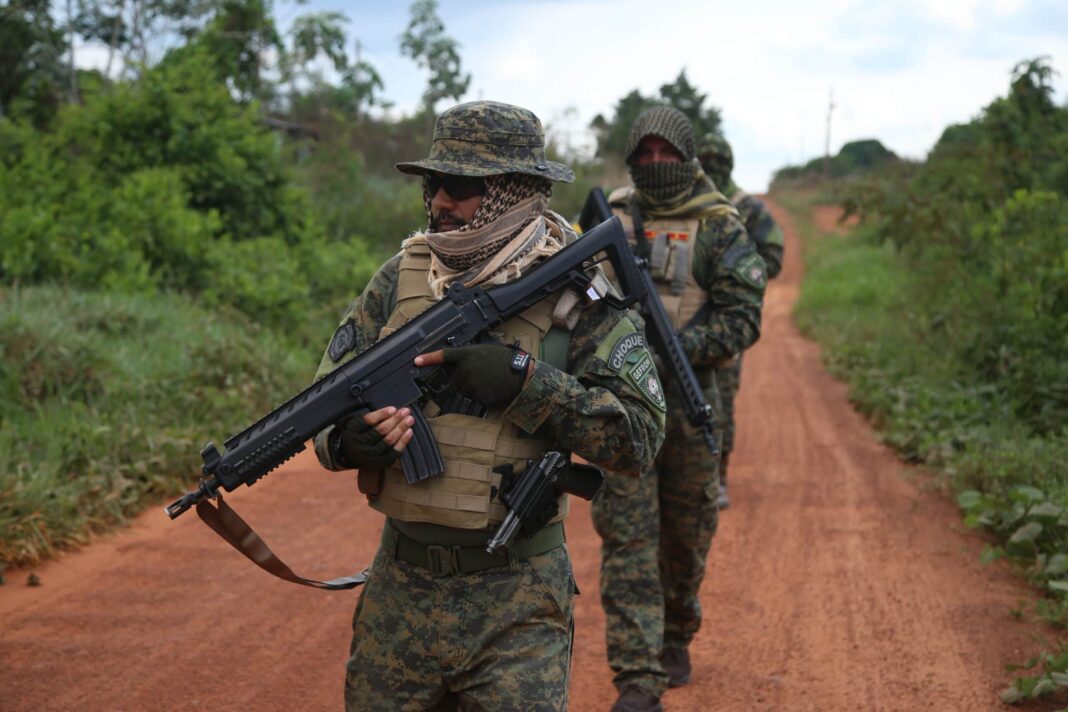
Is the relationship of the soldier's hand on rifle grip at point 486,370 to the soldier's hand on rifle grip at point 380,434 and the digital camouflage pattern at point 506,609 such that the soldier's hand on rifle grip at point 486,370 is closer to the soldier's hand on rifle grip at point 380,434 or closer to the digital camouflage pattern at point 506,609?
the digital camouflage pattern at point 506,609

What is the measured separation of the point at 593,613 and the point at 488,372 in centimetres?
345

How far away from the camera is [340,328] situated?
2.89m

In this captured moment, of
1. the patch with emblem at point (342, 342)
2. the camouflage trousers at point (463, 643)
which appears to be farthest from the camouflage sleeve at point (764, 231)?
the camouflage trousers at point (463, 643)

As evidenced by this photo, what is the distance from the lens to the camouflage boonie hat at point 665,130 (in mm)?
4641

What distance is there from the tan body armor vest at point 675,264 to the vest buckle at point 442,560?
219 cm

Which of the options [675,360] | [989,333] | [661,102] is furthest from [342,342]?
[661,102]

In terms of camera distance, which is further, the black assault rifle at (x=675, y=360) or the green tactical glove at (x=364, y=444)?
the black assault rifle at (x=675, y=360)

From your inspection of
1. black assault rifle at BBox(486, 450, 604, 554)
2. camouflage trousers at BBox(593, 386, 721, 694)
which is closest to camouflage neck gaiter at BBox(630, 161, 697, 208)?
camouflage trousers at BBox(593, 386, 721, 694)

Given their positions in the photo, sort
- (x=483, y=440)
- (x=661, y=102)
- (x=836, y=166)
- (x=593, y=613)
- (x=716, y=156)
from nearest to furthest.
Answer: (x=483, y=440), (x=593, y=613), (x=716, y=156), (x=661, y=102), (x=836, y=166)

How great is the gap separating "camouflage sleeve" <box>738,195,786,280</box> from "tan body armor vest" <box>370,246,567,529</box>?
539 cm

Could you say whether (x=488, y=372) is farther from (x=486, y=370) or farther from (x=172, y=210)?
(x=172, y=210)

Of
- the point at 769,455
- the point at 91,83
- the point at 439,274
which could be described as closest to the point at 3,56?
the point at 91,83

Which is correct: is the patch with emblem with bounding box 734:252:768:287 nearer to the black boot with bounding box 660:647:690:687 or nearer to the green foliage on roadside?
the black boot with bounding box 660:647:690:687

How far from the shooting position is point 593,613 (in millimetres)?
5797
